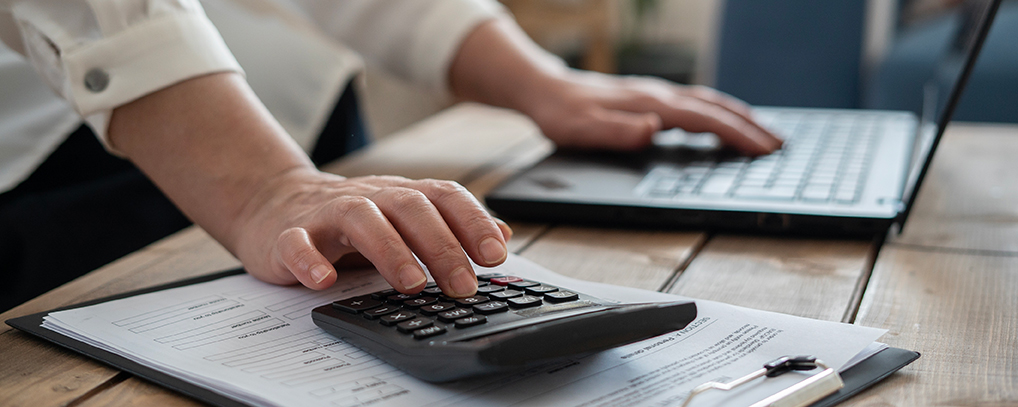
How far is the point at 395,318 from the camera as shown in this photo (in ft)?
1.19

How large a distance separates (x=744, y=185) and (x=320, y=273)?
39 centimetres

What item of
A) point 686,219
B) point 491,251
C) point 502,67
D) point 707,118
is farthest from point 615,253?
point 502,67

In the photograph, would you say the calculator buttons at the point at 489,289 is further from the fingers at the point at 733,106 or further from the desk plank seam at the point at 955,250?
the fingers at the point at 733,106

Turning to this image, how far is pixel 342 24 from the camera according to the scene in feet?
3.20

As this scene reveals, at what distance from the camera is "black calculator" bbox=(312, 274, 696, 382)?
0.32 metres

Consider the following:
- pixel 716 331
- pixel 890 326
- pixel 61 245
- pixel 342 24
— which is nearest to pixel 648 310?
Answer: pixel 716 331

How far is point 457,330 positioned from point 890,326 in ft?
0.82

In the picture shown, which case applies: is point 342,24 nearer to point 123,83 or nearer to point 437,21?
point 437,21

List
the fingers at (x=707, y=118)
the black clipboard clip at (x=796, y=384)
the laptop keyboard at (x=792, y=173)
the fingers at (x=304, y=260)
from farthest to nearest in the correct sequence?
the fingers at (x=707, y=118), the laptop keyboard at (x=792, y=173), the fingers at (x=304, y=260), the black clipboard clip at (x=796, y=384)

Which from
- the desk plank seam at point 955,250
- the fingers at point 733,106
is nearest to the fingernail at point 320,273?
the desk plank seam at point 955,250

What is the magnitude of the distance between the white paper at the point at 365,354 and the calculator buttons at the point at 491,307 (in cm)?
3

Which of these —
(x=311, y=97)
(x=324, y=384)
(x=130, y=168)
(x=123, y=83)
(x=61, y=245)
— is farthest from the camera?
(x=311, y=97)

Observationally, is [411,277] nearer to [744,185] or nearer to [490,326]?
[490,326]

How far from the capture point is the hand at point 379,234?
41 centimetres
